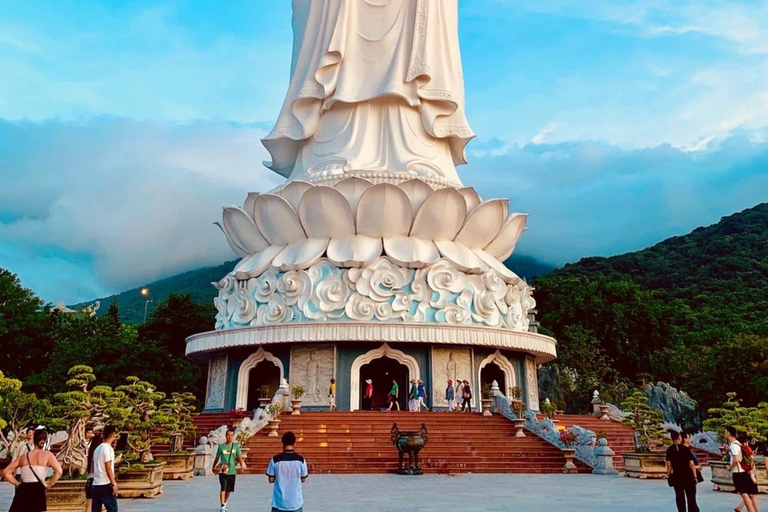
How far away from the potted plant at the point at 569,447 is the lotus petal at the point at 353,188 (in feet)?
33.0

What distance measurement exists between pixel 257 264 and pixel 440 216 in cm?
651

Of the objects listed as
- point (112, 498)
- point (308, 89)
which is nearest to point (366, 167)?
point (308, 89)

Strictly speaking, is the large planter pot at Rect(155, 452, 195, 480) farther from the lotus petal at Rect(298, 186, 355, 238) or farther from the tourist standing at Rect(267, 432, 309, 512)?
the lotus petal at Rect(298, 186, 355, 238)

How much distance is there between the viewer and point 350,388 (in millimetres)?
20438

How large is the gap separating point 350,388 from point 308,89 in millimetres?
11298

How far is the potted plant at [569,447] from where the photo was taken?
14.5m

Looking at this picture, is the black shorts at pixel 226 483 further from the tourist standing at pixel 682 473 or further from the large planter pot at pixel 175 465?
the tourist standing at pixel 682 473

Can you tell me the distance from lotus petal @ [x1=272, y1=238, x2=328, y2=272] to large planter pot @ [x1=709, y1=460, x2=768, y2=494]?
520 inches

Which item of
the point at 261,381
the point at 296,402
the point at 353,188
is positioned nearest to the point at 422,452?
the point at 296,402

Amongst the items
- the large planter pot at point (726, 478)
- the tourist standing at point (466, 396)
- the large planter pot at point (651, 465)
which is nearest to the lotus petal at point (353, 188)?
the tourist standing at point (466, 396)

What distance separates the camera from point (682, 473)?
7289 millimetres

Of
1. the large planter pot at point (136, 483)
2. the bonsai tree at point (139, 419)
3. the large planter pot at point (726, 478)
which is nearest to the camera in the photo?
the large planter pot at point (136, 483)

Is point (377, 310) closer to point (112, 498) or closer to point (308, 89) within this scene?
point (308, 89)

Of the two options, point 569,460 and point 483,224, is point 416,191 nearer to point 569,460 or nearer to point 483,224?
point 483,224
